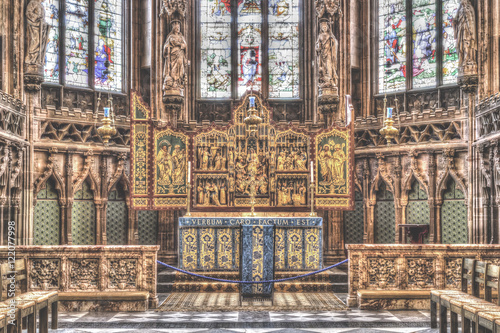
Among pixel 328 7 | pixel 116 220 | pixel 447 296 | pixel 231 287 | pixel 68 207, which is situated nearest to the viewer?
pixel 447 296

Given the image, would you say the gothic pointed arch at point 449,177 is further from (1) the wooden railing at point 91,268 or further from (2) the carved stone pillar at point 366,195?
(1) the wooden railing at point 91,268

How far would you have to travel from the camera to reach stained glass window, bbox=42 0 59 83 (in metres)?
16.0

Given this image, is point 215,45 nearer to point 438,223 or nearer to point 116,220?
point 116,220

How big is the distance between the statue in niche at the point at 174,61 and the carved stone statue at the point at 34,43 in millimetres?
3043

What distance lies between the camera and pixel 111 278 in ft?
33.0

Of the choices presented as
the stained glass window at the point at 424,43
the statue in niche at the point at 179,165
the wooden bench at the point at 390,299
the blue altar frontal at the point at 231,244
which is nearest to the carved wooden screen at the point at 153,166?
the statue in niche at the point at 179,165

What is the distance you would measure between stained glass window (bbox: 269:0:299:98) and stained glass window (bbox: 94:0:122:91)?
4361 mm

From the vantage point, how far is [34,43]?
14.4 m

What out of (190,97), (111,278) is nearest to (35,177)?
(190,97)

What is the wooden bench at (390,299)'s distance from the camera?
Result: 393 inches

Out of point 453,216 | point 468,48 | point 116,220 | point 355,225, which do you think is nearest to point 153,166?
point 116,220

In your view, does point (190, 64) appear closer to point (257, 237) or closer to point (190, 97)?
point (190, 97)

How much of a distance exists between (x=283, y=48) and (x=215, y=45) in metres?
1.98

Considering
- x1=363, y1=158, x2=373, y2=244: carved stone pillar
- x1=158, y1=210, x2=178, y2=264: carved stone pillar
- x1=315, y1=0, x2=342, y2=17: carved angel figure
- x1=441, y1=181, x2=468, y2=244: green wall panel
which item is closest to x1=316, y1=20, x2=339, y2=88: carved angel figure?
x1=315, y1=0, x2=342, y2=17: carved angel figure
